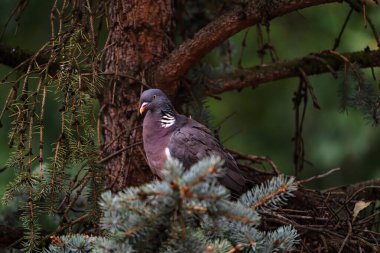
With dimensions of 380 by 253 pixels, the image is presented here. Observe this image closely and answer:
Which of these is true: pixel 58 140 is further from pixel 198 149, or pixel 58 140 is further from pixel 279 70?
pixel 279 70

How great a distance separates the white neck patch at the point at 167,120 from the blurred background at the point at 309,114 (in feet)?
7.75

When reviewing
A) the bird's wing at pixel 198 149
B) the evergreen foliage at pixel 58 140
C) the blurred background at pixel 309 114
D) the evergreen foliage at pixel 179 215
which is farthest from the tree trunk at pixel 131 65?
the blurred background at pixel 309 114

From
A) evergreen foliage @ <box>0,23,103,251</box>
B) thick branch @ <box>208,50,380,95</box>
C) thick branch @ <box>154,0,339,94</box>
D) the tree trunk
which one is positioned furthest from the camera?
thick branch @ <box>208,50,380,95</box>

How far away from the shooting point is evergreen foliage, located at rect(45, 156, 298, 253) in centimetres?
212

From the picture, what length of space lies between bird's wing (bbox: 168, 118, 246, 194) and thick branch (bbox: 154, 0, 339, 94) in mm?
264

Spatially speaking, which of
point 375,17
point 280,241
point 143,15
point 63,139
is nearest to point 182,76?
point 143,15

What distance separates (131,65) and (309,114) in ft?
11.7

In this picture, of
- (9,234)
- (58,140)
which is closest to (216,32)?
(58,140)

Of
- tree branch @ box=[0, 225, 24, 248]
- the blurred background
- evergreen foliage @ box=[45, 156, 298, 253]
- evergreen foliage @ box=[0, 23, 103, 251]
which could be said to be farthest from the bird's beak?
the blurred background

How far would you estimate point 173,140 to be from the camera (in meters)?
3.61

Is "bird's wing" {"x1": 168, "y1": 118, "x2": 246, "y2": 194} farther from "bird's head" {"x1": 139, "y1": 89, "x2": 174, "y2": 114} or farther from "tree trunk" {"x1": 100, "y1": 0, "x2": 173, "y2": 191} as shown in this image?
"tree trunk" {"x1": 100, "y1": 0, "x2": 173, "y2": 191}

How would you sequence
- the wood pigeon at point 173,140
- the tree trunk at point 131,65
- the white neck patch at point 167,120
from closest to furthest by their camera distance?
the wood pigeon at point 173,140 → the white neck patch at point 167,120 → the tree trunk at point 131,65

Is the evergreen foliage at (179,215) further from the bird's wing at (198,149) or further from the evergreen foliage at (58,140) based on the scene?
the bird's wing at (198,149)

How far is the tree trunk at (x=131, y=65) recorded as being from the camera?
380cm
